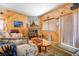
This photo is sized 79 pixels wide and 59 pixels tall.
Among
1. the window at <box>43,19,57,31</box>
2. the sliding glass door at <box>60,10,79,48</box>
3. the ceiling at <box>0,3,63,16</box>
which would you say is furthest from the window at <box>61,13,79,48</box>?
the ceiling at <box>0,3,63,16</box>

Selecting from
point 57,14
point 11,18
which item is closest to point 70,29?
point 57,14

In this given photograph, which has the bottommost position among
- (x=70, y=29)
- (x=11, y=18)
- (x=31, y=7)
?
(x=70, y=29)

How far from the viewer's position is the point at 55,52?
2.23 m

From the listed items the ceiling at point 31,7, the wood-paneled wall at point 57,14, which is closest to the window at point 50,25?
the wood-paneled wall at point 57,14

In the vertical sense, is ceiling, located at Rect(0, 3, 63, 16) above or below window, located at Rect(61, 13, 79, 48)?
above

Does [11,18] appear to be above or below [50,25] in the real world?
above

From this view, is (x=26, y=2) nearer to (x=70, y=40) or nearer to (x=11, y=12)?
(x=11, y=12)

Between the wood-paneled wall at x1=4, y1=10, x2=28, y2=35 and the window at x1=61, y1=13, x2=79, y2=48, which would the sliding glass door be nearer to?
the window at x1=61, y1=13, x2=79, y2=48

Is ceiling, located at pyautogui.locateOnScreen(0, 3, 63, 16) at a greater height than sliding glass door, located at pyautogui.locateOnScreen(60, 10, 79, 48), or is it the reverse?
ceiling, located at pyautogui.locateOnScreen(0, 3, 63, 16)

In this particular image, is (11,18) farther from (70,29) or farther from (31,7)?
(70,29)

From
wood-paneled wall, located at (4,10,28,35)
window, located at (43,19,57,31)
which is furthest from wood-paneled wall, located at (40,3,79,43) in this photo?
wood-paneled wall, located at (4,10,28,35)

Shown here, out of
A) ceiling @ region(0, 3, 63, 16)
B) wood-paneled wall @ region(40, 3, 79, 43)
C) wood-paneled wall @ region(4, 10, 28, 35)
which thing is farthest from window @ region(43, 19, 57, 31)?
wood-paneled wall @ region(4, 10, 28, 35)

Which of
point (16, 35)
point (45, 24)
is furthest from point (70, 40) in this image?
point (16, 35)

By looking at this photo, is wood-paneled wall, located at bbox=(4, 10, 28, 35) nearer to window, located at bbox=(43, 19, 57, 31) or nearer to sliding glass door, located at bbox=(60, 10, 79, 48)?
window, located at bbox=(43, 19, 57, 31)
